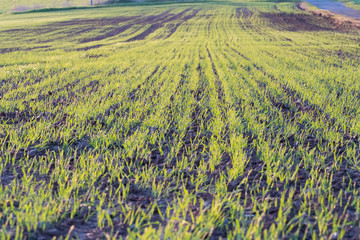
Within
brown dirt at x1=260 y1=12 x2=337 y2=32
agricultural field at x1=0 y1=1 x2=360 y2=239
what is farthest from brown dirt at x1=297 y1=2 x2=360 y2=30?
agricultural field at x1=0 y1=1 x2=360 y2=239

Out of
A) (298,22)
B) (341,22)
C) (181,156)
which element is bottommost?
(181,156)

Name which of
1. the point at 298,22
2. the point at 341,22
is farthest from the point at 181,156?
the point at 298,22

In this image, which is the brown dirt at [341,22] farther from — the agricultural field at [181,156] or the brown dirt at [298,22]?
the agricultural field at [181,156]

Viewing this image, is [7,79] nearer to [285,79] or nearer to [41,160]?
[41,160]

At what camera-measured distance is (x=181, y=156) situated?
5.07 m

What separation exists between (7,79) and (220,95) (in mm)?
8138

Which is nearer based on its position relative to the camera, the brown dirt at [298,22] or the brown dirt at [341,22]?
the brown dirt at [341,22]

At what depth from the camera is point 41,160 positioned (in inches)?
184

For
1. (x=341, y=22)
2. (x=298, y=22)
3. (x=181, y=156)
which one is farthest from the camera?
(x=298, y=22)

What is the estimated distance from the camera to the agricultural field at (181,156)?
3.17m

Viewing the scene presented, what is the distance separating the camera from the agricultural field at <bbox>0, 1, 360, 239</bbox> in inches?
125

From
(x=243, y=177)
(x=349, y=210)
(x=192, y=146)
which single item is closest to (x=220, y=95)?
(x=192, y=146)

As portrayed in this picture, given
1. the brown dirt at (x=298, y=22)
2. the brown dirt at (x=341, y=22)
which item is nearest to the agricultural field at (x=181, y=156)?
the brown dirt at (x=298, y=22)

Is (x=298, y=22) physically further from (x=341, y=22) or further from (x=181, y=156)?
(x=181, y=156)
